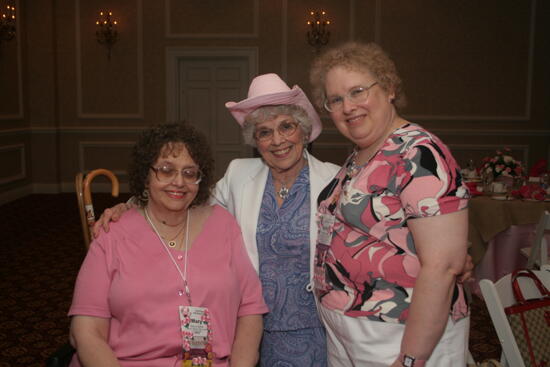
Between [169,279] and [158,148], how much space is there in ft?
1.49

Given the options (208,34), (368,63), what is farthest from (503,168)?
(208,34)

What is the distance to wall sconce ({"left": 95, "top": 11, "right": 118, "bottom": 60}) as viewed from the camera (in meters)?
8.43

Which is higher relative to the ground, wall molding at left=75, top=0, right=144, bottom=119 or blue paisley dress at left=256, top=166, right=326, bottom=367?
wall molding at left=75, top=0, right=144, bottom=119

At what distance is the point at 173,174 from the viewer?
1.82m

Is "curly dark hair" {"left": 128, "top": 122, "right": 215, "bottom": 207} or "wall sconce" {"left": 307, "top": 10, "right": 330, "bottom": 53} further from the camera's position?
"wall sconce" {"left": 307, "top": 10, "right": 330, "bottom": 53}

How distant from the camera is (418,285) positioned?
131 centimetres

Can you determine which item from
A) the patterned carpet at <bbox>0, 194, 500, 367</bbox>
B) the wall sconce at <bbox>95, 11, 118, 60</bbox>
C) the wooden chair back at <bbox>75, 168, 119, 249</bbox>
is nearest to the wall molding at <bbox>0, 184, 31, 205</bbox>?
the patterned carpet at <bbox>0, 194, 500, 367</bbox>

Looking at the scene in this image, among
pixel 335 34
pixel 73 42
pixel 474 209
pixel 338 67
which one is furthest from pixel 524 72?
pixel 338 67

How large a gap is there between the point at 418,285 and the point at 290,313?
78cm

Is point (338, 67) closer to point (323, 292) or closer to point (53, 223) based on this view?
point (323, 292)

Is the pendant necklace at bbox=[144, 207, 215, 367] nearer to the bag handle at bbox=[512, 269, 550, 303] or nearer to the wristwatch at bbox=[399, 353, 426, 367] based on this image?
the wristwatch at bbox=[399, 353, 426, 367]

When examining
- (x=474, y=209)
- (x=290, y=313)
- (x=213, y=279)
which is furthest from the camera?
(x=474, y=209)

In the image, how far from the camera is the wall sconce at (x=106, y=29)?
8430mm

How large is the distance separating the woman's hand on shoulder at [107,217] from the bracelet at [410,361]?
40.7 inches
